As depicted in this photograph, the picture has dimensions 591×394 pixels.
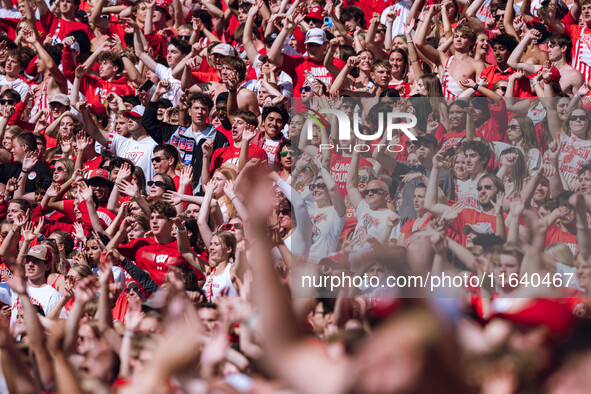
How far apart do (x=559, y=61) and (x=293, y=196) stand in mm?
2527

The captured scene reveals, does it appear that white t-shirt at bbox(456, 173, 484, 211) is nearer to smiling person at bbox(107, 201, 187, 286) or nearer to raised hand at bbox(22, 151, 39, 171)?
smiling person at bbox(107, 201, 187, 286)

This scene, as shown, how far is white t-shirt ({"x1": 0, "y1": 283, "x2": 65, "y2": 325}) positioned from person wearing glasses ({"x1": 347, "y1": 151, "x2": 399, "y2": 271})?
2.29m

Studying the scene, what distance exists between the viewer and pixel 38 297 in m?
6.37

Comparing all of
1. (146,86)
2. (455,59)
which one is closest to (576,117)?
(455,59)

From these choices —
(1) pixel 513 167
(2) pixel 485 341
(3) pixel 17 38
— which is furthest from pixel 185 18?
(2) pixel 485 341

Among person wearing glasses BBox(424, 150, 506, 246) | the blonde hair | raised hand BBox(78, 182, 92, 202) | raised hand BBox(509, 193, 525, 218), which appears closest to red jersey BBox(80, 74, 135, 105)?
raised hand BBox(78, 182, 92, 202)

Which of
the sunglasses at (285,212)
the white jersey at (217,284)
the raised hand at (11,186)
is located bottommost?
the raised hand at (11,186)

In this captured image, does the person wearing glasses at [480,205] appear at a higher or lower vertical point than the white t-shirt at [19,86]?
higher

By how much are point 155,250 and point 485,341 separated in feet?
13.5

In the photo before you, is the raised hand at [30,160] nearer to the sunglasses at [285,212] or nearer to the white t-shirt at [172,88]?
the white t-shirt at [172,88]

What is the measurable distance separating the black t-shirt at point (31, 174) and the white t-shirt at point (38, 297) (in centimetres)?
169

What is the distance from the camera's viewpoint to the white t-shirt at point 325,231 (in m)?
4.95

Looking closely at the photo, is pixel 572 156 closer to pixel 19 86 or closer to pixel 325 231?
pixel 325 231

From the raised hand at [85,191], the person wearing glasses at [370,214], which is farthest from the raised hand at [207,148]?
the person wearing glasses at [370,214]
